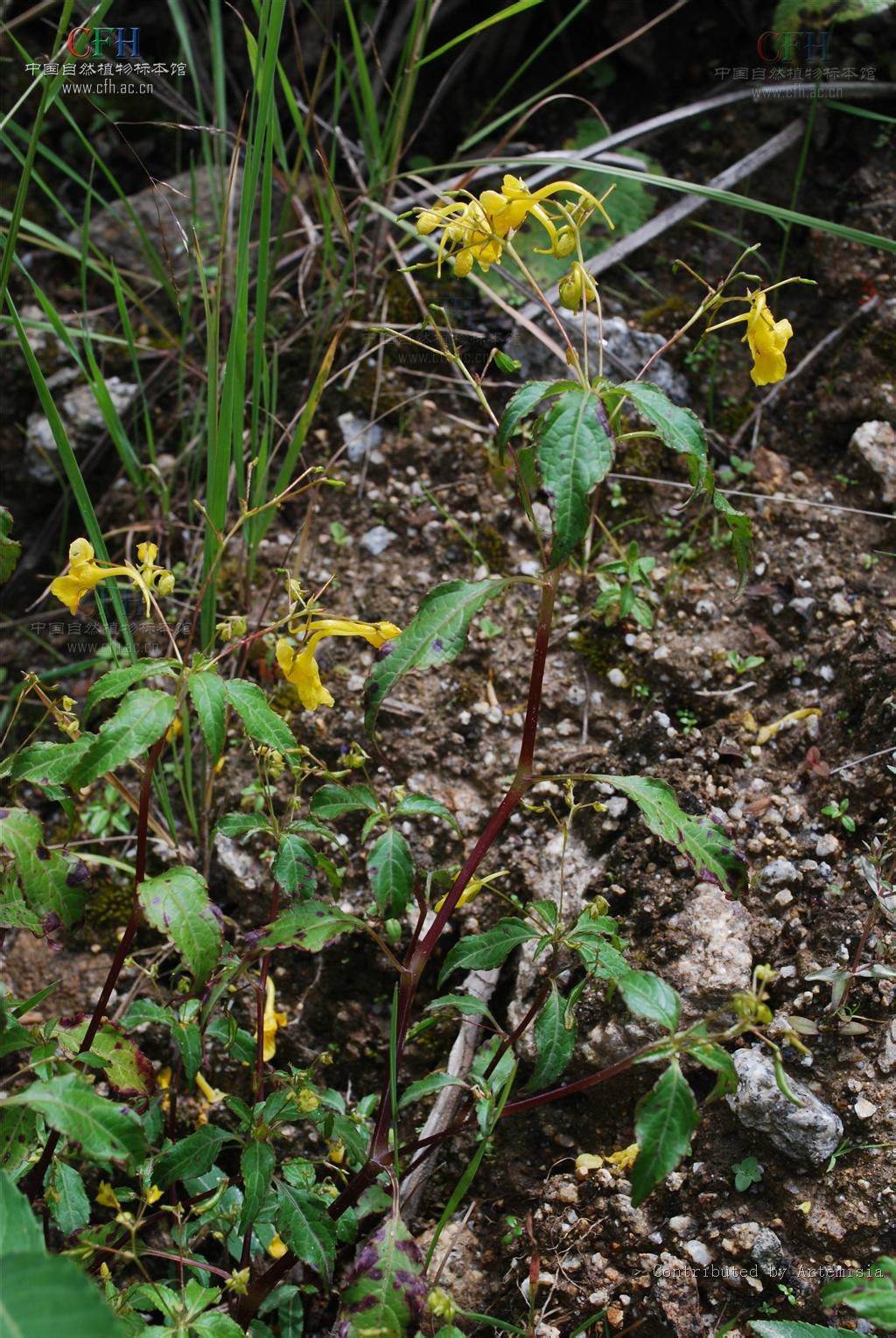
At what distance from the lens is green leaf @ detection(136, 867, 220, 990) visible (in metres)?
1.23

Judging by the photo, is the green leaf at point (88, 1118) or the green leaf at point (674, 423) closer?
the green leaf at point (88, 1118)

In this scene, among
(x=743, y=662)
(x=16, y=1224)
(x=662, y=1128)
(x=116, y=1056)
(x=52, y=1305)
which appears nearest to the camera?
(x=52, y=1305)

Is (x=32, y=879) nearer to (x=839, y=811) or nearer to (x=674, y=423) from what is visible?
(x=674, y=423)

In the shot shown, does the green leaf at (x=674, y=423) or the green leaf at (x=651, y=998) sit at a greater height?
the green leaf at (x=674, y=423)

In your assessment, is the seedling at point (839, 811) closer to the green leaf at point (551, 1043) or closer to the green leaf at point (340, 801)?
the green leaf at point (551, 1043)

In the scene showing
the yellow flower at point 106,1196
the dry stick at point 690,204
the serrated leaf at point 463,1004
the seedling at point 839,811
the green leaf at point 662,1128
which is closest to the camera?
the green leaf at point 662,1128

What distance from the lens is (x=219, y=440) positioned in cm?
174

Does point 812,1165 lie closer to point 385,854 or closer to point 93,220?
point 385,854

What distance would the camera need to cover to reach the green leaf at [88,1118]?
1.08 m

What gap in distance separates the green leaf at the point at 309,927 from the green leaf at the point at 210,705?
0.82ft

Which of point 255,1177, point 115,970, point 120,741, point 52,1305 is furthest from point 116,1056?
point 52,1305

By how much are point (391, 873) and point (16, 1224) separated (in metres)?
0.57

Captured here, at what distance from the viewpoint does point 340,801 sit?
1.44 m

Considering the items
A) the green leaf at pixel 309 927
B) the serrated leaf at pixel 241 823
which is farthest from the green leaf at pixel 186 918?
the serrated leaf at pixel 241 823
